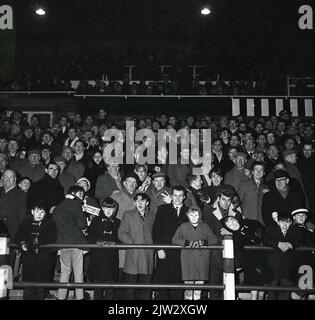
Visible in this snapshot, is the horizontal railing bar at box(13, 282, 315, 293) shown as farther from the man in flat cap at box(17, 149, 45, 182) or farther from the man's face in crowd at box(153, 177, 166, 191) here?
the man in flat cap at box(17, 149, 45, 182)

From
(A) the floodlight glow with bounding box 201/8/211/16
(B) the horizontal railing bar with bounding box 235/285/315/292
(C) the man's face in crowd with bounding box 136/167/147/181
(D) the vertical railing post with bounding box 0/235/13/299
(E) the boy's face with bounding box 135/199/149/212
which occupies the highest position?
(A) the floodlight glow with bounding box 201/8/211/16

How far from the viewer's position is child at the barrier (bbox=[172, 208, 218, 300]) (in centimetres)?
468

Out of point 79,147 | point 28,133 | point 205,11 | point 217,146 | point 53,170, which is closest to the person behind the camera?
point 53,170

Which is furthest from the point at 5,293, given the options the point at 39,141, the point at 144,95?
the point at 144,95

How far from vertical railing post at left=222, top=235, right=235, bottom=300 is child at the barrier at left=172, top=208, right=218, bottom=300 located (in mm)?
783

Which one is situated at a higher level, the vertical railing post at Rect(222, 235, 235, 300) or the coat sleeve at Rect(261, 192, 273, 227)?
the coat sleeve at Rect(261, 192, 273, 227)

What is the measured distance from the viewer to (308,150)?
23.7 feet

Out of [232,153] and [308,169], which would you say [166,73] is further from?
[308,169]

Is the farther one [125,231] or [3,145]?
[3,145]

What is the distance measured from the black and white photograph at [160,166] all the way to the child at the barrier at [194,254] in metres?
0.01

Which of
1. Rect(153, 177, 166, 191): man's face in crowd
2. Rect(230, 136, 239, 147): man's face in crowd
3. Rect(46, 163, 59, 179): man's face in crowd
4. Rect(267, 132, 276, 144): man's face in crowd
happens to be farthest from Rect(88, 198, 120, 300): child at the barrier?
Rect(267, 132, 276, 144): man's face in crowd

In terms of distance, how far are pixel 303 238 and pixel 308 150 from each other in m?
3.09

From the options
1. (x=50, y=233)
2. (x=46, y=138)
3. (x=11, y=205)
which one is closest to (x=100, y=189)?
(x=11, y=205)
